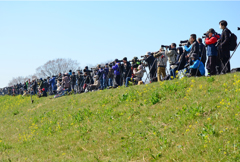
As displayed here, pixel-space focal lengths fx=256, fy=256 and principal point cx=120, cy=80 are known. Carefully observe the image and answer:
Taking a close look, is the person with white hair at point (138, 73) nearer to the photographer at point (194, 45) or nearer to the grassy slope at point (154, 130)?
the grassy slope at point (154, 130)

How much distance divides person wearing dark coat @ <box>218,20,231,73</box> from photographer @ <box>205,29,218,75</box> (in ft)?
0.82

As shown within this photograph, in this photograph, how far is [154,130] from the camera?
7387 mm

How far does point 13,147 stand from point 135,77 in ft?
25.8

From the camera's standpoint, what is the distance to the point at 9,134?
1510 centimetres

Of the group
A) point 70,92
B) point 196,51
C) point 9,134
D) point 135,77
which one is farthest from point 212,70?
point 70,92

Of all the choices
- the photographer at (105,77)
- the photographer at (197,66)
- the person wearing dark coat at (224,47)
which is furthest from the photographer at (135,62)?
the person wearing dark coat at (224,47)

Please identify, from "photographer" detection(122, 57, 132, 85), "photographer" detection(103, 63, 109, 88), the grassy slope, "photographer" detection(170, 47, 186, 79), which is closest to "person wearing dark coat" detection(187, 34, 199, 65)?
"photographer" detection(170, 47, 186, 79)

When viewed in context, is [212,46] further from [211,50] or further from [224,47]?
[224,47]

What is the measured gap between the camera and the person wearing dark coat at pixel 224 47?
10.2 metres

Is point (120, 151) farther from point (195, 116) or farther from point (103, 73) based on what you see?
point (103, 73)

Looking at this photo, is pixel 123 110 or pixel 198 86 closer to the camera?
pixel 198 86

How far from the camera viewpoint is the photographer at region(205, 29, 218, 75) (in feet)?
35.2

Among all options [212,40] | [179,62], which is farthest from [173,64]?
[212,40]

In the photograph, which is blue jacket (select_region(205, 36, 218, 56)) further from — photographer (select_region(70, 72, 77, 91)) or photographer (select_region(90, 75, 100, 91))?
photographer (select_region(70, 72, 77, 91))
